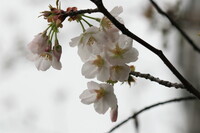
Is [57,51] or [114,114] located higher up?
[57,51]

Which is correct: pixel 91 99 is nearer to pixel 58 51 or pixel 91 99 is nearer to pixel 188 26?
pixel 58 51

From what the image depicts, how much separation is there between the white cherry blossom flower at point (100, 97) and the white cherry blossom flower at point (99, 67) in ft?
0.14

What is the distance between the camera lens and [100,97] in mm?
1019

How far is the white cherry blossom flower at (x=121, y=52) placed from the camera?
34.8 inches

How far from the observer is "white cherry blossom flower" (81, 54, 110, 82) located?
92cm

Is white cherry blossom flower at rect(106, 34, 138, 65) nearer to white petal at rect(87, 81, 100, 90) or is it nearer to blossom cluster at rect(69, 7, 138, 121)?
blossom cluster at rect(69, 7, 138, 121)

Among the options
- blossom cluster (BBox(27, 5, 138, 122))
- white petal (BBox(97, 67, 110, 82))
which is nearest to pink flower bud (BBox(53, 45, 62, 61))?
blossom cluster (BBox(27, 5, 138, 122))

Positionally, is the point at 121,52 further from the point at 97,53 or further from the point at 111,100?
the point at 111,100

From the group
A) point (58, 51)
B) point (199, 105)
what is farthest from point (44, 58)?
point (199, 105)

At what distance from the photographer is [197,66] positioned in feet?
10.4

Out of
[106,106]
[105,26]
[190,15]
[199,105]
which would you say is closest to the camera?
[105,26]

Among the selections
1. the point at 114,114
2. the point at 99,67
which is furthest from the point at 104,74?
the point at 114,114

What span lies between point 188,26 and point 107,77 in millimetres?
1653

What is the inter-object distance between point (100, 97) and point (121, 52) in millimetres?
178
